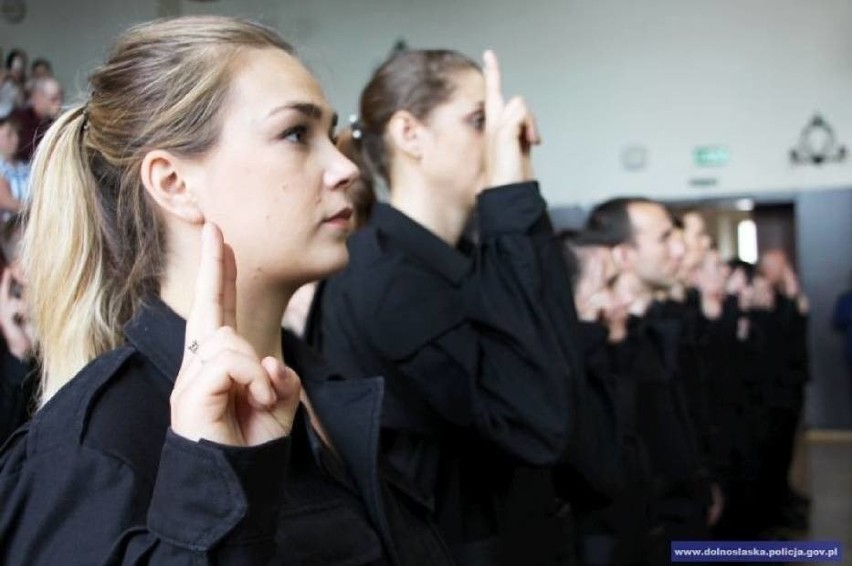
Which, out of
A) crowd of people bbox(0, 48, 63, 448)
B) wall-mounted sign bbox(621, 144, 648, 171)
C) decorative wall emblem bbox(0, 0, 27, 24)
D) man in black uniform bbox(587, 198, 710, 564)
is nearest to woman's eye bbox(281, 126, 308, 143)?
crowd of people bbox(0, 48, 63, 448)

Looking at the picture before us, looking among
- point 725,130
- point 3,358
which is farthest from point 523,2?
point 3,358

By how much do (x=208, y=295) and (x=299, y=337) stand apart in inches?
22.8

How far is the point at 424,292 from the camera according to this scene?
7.00 feet

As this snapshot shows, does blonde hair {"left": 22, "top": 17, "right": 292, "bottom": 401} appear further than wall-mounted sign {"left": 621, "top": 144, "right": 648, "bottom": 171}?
No

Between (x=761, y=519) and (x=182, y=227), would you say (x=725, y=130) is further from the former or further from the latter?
(x=182, y=227)

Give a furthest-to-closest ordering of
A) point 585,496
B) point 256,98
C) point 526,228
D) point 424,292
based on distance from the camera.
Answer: point 585,496 < point 424,292 < point 526,228 < point 256,98

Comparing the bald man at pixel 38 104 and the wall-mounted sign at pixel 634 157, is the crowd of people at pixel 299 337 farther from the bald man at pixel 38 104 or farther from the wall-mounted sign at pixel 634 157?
the wall-mounted sign at pixel 634 157

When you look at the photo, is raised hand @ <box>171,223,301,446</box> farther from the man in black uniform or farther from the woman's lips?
the man in black uniform

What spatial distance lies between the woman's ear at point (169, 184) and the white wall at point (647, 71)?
30.1 feet

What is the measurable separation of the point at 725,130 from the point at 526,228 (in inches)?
370

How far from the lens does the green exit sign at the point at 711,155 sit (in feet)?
35.8

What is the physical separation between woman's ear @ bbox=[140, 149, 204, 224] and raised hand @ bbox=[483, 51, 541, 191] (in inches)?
30.9

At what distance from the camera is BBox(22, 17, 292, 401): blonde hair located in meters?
1.40

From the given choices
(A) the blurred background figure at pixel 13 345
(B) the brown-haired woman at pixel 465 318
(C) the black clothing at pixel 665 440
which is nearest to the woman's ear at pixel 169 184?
(B) the brown-haired woman at pixel 465 318
